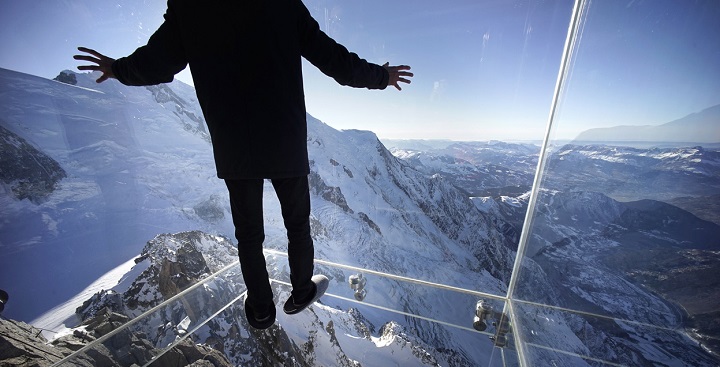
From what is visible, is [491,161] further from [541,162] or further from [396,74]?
[396,74]

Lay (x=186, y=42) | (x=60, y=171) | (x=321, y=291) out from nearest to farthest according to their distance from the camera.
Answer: (x=186, y=42) → (x=321, y=291) → (x=60, y=171)

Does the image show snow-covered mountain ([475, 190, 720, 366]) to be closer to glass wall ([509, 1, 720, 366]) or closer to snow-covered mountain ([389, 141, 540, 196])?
glass wall ([509, 1, 720, 366])

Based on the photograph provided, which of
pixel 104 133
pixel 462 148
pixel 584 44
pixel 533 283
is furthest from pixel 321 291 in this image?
pixel 104 133

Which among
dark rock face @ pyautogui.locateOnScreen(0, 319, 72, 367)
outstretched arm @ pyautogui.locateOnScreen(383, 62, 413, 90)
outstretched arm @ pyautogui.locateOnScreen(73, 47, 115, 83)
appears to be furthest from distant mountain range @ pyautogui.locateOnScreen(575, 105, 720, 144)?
dark rock face @ pyautogui.locateOnScreen(0, 319, 72, 367)

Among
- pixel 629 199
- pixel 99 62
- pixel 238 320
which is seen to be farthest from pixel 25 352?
pixel 629 199

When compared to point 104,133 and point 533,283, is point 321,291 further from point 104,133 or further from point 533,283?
point 104,133

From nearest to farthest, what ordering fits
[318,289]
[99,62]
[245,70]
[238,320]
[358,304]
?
1. [245,70]
2. [99,62]
3. [318,289]
4. [238,320]
5. [358,304]
